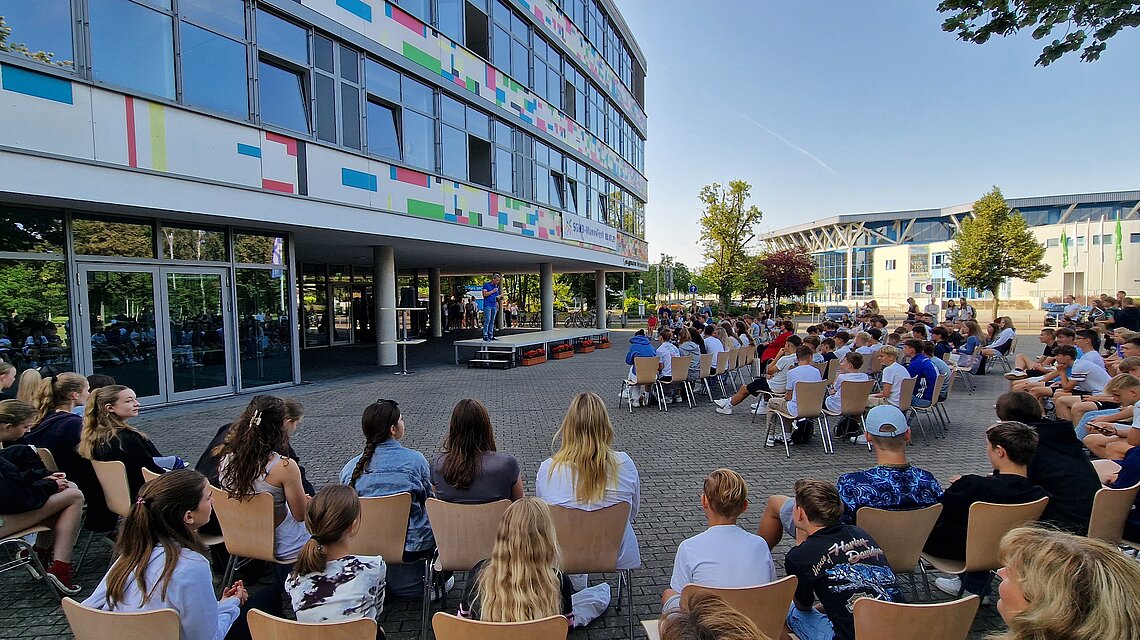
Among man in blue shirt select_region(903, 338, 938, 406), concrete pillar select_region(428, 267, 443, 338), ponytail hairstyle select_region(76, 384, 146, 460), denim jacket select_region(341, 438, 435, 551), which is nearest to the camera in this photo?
denim jacket select_region(341, 438, 435, 551)

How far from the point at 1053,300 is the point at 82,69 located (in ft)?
204

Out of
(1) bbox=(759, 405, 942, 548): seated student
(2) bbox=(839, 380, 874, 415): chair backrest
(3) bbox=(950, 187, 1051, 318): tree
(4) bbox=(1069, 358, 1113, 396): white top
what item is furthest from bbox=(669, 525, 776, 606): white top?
(3) bbox=(950, 187, 1051, 318): tree

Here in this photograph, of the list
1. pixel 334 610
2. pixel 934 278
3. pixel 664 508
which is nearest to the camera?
pixel 334 610

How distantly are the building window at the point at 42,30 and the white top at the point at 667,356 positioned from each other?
387 inches

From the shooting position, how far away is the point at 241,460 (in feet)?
11.0

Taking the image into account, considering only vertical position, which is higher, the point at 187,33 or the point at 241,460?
the point at 187,33

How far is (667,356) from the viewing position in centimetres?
1004

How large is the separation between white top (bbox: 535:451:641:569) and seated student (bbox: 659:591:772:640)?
6.26ft

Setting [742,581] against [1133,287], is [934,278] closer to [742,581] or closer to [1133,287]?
[1133,287]

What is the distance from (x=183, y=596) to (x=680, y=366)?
8.29 m

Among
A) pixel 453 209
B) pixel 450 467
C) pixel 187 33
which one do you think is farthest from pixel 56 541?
pixel 453 209

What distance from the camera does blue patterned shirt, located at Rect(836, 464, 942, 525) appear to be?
323 centimetres

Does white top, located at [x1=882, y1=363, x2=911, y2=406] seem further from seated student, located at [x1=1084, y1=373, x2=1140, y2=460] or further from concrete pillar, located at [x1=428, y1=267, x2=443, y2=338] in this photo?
concrete pillar, located at [x1=428, y1=267, x2=443, y2=338]

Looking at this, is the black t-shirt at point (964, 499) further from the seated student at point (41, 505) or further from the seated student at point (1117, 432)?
the seated student at point (41, 505)
